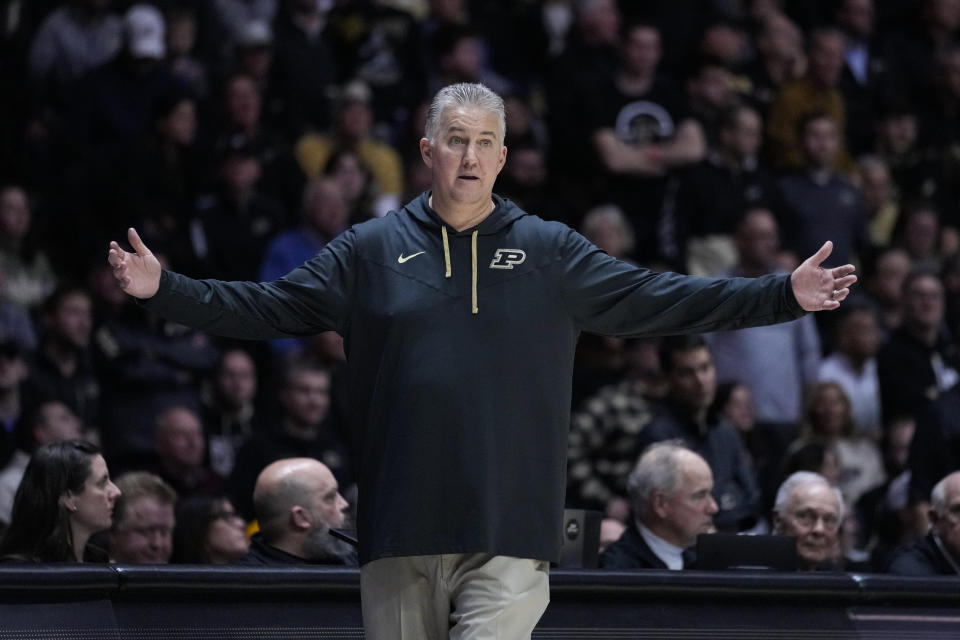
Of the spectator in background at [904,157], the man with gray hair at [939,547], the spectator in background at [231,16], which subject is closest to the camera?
the man with gray hair at [939,547]

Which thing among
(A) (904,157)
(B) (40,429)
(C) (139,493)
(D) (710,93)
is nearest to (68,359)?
(B) (40,429)

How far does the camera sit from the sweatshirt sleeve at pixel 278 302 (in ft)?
12.1

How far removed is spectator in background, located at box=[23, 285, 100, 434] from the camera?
820cm

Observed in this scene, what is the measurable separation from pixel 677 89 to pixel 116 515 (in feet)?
18.7

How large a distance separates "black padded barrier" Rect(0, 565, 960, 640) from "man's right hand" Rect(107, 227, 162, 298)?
3.27 feet

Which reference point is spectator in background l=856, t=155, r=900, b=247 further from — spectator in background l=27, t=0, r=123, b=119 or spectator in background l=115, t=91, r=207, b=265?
spectator in background l=27, t=0, r=123, b=119

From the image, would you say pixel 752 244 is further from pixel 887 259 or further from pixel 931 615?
pixel 931 615

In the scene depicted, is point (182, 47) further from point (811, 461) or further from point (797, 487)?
point (797, 487)

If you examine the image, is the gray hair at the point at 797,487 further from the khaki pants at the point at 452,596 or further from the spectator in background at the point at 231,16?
the spectator in background at the point at 231,16

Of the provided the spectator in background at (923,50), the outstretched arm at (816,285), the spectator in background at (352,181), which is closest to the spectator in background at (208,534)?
the outstretched arm at (816,285)

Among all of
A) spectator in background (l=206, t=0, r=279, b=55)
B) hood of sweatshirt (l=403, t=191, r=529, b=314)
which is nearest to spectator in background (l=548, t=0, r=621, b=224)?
spectator in background (l=206, t=0, r=279, b=55)

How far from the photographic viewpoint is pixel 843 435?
8.92 m

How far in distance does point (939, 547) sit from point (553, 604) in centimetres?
188

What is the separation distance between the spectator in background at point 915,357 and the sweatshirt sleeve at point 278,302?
6156 mm
